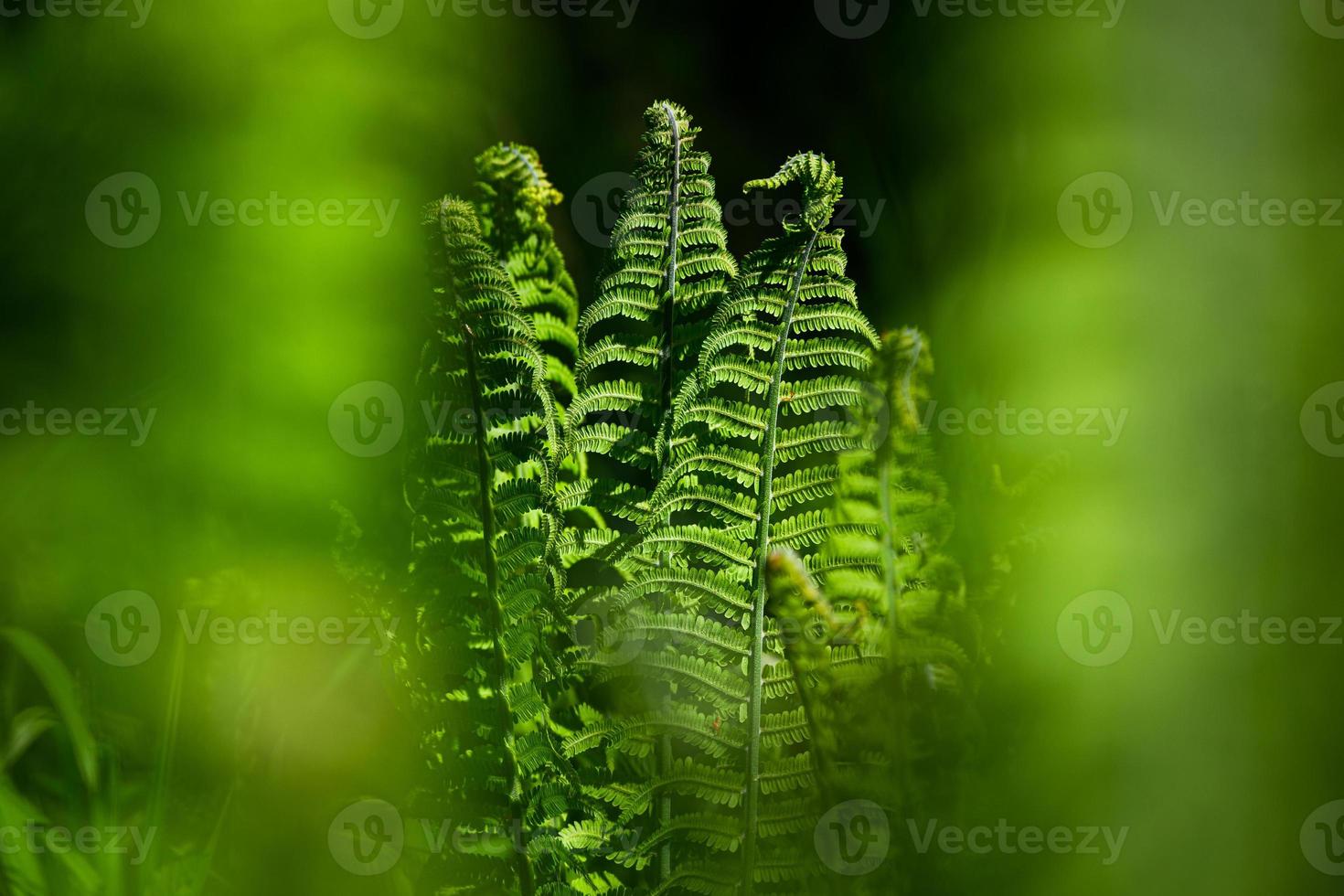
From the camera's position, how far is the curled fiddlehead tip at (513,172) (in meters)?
0.44

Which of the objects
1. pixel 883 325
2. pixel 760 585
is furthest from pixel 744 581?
pixel 883 325

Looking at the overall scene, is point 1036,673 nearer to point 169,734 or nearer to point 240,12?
point 169,734

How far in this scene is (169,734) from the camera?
0.44 m

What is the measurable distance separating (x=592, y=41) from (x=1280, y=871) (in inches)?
30.9

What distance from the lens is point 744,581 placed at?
1.19 feet

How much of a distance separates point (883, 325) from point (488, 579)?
0.20m

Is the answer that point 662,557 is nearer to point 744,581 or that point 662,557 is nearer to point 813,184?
point 744,581

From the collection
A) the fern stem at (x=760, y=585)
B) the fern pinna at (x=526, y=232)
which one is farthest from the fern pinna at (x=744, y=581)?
the fern pinna at (x=526, y=232)

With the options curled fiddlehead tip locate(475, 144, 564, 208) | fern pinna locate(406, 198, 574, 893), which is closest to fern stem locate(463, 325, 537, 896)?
fern pinna locate(406, 198, 574, 893)

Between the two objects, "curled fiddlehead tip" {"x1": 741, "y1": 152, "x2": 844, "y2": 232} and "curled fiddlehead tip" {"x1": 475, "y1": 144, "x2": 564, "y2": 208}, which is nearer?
"curled fiddlehead tip" {"x1": 741, "y1": 152, "x2": 844, "y2": 232}

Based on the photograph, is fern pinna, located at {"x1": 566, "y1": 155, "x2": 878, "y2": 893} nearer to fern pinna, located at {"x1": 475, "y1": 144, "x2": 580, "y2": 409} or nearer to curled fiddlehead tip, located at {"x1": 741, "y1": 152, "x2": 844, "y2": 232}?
curled fiddlehead tip, located at {"x1": 741, "y1": 152, "x2": 844, "y2": 232}

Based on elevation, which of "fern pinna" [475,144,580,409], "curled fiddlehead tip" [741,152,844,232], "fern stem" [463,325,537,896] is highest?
"fern pinna" [475,144,580,409]

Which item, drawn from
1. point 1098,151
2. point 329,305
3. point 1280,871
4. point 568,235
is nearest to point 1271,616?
point 1280,871

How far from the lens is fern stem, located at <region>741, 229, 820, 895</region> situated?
353mm
